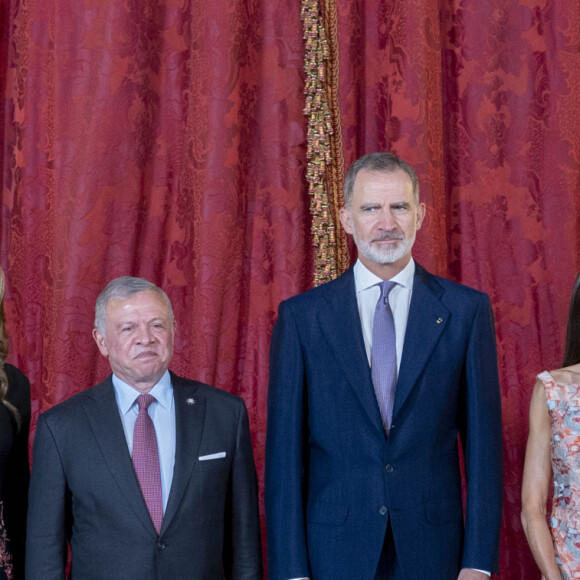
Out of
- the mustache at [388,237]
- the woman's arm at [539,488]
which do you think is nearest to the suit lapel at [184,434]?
the mustache at [388,237]

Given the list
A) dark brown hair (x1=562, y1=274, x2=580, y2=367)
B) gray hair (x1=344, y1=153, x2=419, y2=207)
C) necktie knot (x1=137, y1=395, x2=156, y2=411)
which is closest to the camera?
necktie knot (x1=137, y1=395, x2=156, y2=411)

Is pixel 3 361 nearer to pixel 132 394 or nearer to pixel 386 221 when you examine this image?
pixel 132 394

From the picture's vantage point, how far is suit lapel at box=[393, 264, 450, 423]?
2.15 m

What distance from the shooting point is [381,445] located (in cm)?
215

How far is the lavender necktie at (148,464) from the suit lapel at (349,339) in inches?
18.9

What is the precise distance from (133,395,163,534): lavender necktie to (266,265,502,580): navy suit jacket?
0.92ft

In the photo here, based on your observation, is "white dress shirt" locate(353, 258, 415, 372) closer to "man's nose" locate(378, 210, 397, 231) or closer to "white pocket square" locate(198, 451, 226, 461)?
"man's nose" locate(378, 210, 397, 231)

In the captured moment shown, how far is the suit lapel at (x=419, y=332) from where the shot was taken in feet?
7.07

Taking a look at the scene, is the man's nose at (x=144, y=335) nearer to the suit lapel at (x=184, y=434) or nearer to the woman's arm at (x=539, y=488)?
the suit lapel at (x=184, y=434)

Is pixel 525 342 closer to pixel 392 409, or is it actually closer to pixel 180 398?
pixel 392 409

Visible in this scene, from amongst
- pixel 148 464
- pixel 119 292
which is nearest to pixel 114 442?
pixel 148 464

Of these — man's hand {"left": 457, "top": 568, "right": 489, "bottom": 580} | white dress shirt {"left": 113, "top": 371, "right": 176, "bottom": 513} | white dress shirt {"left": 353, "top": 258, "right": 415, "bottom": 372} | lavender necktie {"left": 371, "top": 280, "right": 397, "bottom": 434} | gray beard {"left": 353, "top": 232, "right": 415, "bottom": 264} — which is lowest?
man's hand {"left": 457, "top": 568, "right": 489, "bottom": 580}

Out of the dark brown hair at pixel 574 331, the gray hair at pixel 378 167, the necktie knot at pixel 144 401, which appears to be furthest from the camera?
the dark brown hair at pixel 574 331

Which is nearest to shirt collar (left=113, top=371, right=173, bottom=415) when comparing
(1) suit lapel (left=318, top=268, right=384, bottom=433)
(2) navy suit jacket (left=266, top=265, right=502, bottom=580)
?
(2) navy suit jacket (left=266, top=265, right=502, bottom=580)
